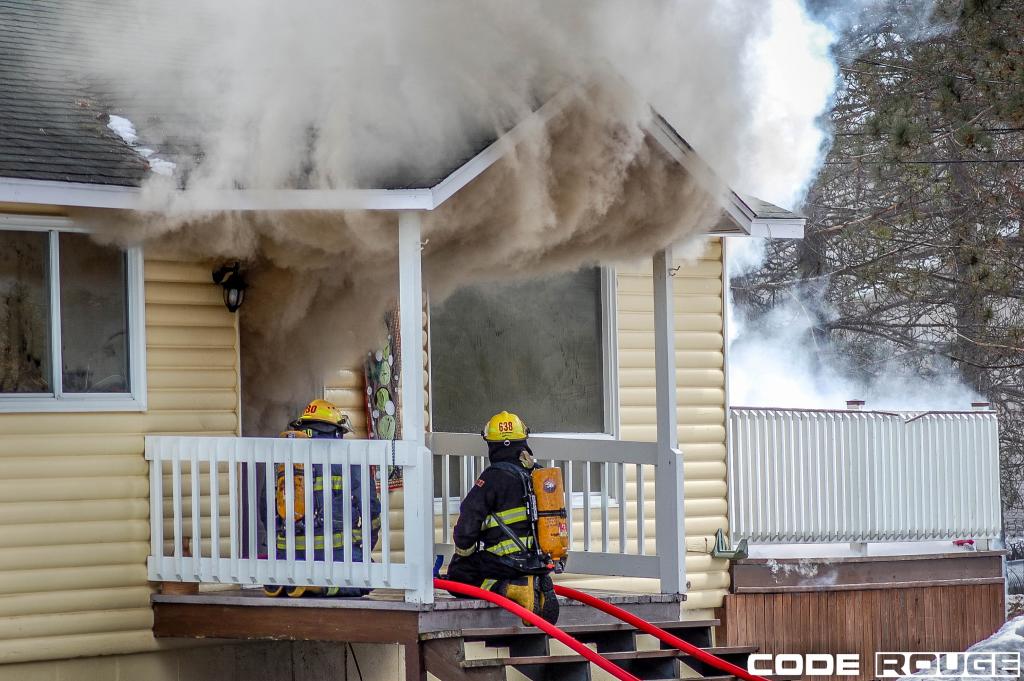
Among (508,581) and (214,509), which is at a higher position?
(214,509)

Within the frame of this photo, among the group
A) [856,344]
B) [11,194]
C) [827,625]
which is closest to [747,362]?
[856,344]

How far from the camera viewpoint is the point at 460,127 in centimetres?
884

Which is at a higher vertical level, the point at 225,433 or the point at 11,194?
the point at 11,194

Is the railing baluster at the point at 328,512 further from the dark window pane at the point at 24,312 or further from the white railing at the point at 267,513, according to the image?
the dark window pane at the point at 24,312

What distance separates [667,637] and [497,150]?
329cm

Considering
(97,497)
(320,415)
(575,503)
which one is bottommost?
(575,503)

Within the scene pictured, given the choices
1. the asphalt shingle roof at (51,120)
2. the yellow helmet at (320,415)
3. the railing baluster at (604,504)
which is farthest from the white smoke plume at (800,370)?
the yellow helmet at (320,415)

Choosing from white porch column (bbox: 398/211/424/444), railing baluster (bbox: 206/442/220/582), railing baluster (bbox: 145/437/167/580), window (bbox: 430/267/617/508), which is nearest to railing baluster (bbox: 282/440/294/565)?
railing baluster (bbox: 206/442/220/582)

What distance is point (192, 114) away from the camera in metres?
9.85

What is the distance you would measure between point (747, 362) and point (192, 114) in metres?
19.8

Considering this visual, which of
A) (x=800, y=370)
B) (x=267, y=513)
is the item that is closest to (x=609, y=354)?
(x=267, y=513)

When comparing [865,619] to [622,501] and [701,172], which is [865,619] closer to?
[622,501]

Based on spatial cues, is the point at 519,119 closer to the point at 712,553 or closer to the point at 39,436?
the point at 39,436

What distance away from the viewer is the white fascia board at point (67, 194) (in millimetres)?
8547
